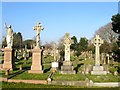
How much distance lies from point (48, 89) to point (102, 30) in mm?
49043

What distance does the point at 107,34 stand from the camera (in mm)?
58312

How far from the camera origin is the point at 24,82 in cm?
1742

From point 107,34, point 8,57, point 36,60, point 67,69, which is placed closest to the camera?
point 36,60

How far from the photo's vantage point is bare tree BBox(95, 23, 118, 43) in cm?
5566

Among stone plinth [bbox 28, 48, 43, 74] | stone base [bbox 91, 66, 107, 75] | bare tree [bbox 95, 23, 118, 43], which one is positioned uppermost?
bare tree [bbox 95, 23, 118, 43]

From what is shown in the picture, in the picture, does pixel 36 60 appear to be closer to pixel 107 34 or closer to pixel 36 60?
pixel 36 60

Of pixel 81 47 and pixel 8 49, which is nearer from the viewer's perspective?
pixel 8 49

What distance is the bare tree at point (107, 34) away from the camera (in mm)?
55656

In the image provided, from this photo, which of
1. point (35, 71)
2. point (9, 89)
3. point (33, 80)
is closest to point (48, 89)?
point (9, 89)

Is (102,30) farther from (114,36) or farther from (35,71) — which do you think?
(35,71)

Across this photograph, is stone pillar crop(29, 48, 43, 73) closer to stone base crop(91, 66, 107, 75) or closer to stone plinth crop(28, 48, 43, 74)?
stone plinth crop(28, 48, 43, 74)

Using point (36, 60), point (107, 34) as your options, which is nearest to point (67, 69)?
point (36, 60)

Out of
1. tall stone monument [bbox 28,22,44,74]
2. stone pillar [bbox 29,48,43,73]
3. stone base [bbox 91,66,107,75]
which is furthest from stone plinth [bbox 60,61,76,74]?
stone pillar [bbox 29,48,43,73]

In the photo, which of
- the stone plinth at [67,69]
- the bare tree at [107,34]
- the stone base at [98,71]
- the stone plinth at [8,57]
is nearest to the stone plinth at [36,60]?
the stone plinth at [67,69]
